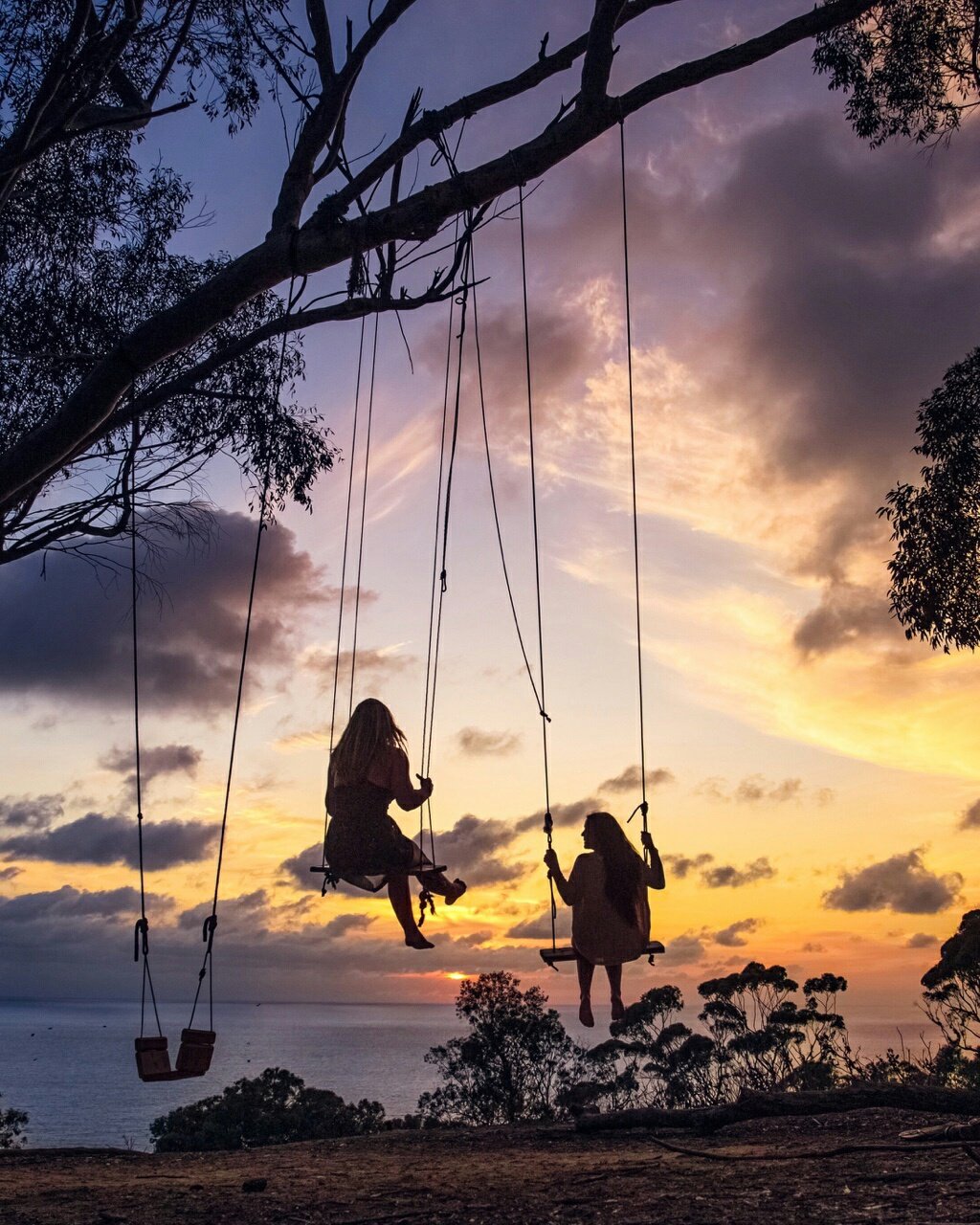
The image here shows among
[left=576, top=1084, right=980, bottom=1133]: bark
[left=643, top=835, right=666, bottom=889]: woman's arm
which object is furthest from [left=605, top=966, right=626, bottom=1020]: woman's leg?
[left=576, top=1084, right=980, bottom=1133]: bark

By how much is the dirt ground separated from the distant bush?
11.3 metres

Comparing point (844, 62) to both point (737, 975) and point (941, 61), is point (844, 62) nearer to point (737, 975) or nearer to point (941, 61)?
point (941, 61)

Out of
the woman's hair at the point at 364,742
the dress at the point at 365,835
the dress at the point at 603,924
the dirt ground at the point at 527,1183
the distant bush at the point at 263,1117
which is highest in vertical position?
the woman's hair at the point at 364,742

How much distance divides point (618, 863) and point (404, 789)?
6.74ft

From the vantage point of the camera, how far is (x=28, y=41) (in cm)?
1083

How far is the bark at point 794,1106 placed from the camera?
1044 centimetres

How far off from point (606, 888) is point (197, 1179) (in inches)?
176

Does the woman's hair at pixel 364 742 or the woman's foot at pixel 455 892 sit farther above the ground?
the woman's hair at pixel 364 742

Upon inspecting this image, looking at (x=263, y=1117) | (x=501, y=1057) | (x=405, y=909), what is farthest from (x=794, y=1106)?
(x=263, y=1117)

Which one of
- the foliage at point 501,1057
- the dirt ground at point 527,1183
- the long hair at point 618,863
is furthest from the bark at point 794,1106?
the foliage at point 501,1057

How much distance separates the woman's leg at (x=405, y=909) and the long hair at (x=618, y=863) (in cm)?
168

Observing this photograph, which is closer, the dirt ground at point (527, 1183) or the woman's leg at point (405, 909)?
the dirt ground at point (527, 1183)

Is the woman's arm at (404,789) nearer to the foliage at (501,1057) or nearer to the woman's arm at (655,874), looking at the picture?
the woman's arm at (655,874)

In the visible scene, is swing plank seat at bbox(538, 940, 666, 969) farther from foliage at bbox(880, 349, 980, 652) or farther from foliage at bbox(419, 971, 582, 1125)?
foliage at bbox(419, 971, 582, 1125)
